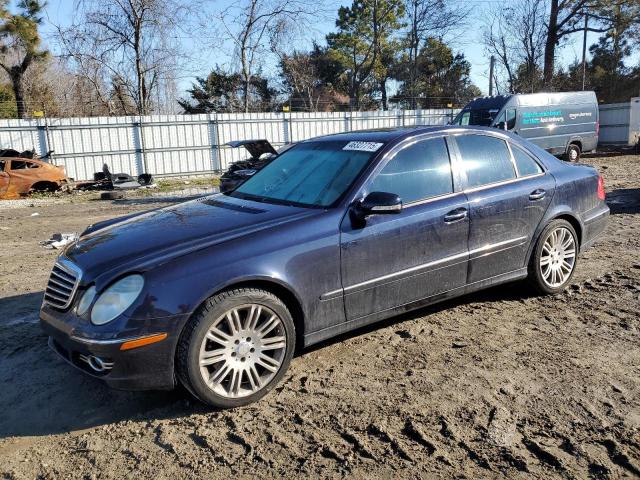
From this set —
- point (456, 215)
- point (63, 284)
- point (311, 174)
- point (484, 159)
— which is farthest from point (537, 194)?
point (63, 284)

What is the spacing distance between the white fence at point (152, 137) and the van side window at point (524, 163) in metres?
14.0

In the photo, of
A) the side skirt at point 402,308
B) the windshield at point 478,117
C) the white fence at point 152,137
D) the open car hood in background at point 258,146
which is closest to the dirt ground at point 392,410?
the side skirt at point 402,308

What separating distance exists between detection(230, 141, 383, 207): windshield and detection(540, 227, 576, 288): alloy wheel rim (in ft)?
6.50

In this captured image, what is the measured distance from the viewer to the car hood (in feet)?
10.4

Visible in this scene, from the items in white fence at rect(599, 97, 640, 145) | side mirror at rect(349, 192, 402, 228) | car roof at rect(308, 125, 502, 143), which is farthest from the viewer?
white fence at rect(599, 97, 640, 145)

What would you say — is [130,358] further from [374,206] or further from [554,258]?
[554,258]

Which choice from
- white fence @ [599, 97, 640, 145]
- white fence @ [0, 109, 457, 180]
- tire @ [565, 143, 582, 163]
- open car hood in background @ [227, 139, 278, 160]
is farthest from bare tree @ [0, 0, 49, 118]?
white fence @ [599, 97, 640, 145]

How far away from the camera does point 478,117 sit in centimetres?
1736

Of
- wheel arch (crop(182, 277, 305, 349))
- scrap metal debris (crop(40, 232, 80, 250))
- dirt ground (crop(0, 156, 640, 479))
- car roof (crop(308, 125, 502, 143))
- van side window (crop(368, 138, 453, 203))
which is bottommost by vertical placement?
dirt ground (crop(0, 156, 640, 479))

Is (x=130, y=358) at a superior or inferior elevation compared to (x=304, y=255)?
inferior

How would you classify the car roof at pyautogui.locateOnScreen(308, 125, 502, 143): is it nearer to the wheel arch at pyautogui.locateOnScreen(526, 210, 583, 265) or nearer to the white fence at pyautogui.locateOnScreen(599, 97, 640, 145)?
the wheel arch at pyautogui.locateOnScreen(526, 210, 583, 265)

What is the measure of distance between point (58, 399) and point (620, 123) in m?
29.0

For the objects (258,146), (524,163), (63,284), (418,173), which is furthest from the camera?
(258,146)

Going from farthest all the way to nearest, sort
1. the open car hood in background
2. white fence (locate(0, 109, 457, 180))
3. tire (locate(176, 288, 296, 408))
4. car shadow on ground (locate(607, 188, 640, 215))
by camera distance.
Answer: white fence (locate(0, 109, 457, 180)), the open car hood in background, car shadow on ground (locate(607, 188, 640, 215)), tire (locate(176, 288, 296, 408))
